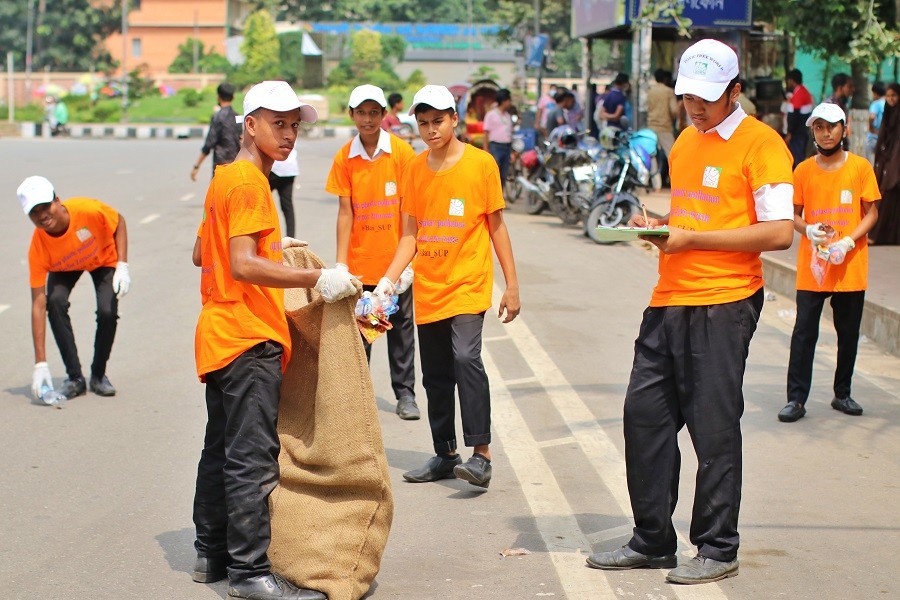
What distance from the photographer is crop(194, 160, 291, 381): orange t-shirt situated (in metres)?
4.49

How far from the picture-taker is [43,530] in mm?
5496

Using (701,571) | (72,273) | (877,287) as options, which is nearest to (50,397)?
(72,273)

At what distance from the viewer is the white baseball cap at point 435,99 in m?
6.00

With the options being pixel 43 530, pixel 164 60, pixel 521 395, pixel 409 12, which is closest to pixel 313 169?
pixel 521 395

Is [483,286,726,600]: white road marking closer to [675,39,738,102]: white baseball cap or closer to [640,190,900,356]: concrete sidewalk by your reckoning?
[675,39,738,102]: white baseball cap

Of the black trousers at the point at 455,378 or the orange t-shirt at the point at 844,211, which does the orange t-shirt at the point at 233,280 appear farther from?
the orange t-shirt at the point at 844,211

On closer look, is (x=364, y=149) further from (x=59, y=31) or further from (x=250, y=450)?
(x=59, y=31)

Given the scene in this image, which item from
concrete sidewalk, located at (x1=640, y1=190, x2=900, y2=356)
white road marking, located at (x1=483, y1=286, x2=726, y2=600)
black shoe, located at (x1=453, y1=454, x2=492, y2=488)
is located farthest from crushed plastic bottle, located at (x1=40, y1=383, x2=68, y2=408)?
concrete sidewalk, located at (x1=640, y1=190, x2=900, y2=356)

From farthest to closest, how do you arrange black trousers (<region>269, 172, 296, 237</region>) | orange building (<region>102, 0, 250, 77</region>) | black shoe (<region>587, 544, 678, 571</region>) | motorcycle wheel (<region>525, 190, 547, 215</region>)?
1. orange building (<region>102, 0, 250, 77</region>)
2. motorcycle wheel (<region>525, 190, 547, 215</region>)
3. black trousers (<region>269, 172, 296, 237</region>)
4. black shoe (<region>587, 544, 678, 571</region>)

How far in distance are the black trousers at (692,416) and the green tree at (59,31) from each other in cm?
9175

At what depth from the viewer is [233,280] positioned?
458 cm

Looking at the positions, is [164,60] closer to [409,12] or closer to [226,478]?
[409,12]

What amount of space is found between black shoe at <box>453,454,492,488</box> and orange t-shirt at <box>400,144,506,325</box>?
0.70 m

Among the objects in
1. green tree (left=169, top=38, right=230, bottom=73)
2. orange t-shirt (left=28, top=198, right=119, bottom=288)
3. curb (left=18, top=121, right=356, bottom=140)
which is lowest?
orange t-shirt (left=28, top=198, right=119, bottom=288)
